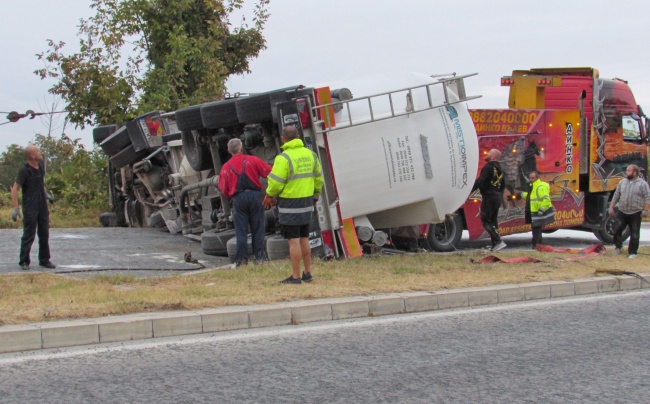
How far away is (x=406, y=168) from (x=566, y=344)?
4990mm

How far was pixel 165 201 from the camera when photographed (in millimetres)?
15156

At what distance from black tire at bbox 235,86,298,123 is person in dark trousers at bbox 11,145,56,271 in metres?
2.59

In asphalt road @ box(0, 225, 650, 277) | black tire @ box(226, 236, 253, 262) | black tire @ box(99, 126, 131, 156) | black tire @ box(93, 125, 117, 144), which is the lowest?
asphalt road @ box(0, 225, 650, 277)

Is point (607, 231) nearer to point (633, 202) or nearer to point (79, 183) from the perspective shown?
point (633, 202)

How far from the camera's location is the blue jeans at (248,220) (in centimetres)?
1056

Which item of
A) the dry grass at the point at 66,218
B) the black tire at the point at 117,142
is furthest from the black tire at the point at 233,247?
the dry grass at the point at 66,218

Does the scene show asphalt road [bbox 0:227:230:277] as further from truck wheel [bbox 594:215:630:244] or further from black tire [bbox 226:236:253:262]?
truck wheel [bbox 594:215:630:244]

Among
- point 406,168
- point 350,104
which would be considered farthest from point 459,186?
point 350,104

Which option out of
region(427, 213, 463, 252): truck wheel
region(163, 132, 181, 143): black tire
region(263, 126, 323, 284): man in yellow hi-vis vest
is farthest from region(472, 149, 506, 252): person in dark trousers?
region(163, 132, 181, 143): black tire

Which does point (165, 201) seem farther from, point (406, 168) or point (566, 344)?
point (566, 344)

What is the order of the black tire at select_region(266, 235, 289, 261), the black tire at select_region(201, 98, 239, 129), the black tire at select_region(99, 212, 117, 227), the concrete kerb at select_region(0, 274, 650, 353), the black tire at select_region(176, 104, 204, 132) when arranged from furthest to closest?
the black tire at select_region(99, 212, 117, 227) → the black tire at select_region(176, 104, 204, 132) → the black tire at select_region(201, 98, 239, 129) → the black tire at select_region(266, 235, 289, 261) → the concrete kerb at select_region(0, 274, 650, 353)

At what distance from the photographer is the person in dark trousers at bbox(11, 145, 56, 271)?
1011 cm

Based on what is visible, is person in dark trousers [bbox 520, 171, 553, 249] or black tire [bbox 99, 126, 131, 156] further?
black tire [bbox 99, 126, 131, 156]

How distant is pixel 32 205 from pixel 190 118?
261 cm
